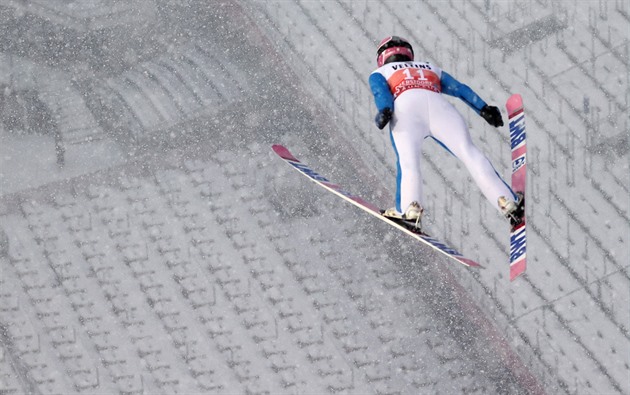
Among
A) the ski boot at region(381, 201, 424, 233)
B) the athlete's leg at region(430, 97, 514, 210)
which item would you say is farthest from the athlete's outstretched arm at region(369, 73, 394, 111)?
the ski boot at region(381, 201, 424, 233)

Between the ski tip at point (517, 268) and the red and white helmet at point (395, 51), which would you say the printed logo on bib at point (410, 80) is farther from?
the ski tip at point (517, 268)

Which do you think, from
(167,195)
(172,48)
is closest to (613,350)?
(167,195)

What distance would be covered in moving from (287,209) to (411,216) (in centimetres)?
617

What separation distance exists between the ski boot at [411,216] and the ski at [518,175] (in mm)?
873

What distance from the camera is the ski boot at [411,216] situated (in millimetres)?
9031

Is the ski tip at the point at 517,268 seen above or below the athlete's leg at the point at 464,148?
below

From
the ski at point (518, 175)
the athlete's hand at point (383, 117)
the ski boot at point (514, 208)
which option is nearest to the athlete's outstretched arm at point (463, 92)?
the ski at point (518, 175)

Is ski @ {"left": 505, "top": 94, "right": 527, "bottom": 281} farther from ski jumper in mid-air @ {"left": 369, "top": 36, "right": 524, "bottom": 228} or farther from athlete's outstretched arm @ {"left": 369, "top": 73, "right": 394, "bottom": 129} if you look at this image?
athlete's outstretched arm @ {"left": 369, "top": 73, "right": 394, "bottom": 129}

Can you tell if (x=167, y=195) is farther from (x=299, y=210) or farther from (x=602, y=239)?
(x=602, y=239)

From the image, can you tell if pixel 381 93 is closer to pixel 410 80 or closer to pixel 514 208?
pixel 410 80

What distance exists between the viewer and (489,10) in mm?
15117

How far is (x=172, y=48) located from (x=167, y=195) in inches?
92.9

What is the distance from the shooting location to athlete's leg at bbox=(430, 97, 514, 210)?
9.05 meters

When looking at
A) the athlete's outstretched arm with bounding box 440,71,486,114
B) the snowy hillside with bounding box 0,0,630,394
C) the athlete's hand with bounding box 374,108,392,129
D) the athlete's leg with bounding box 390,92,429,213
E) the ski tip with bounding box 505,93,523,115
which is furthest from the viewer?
the snowy hillside with bounding box 0,0,630,394
